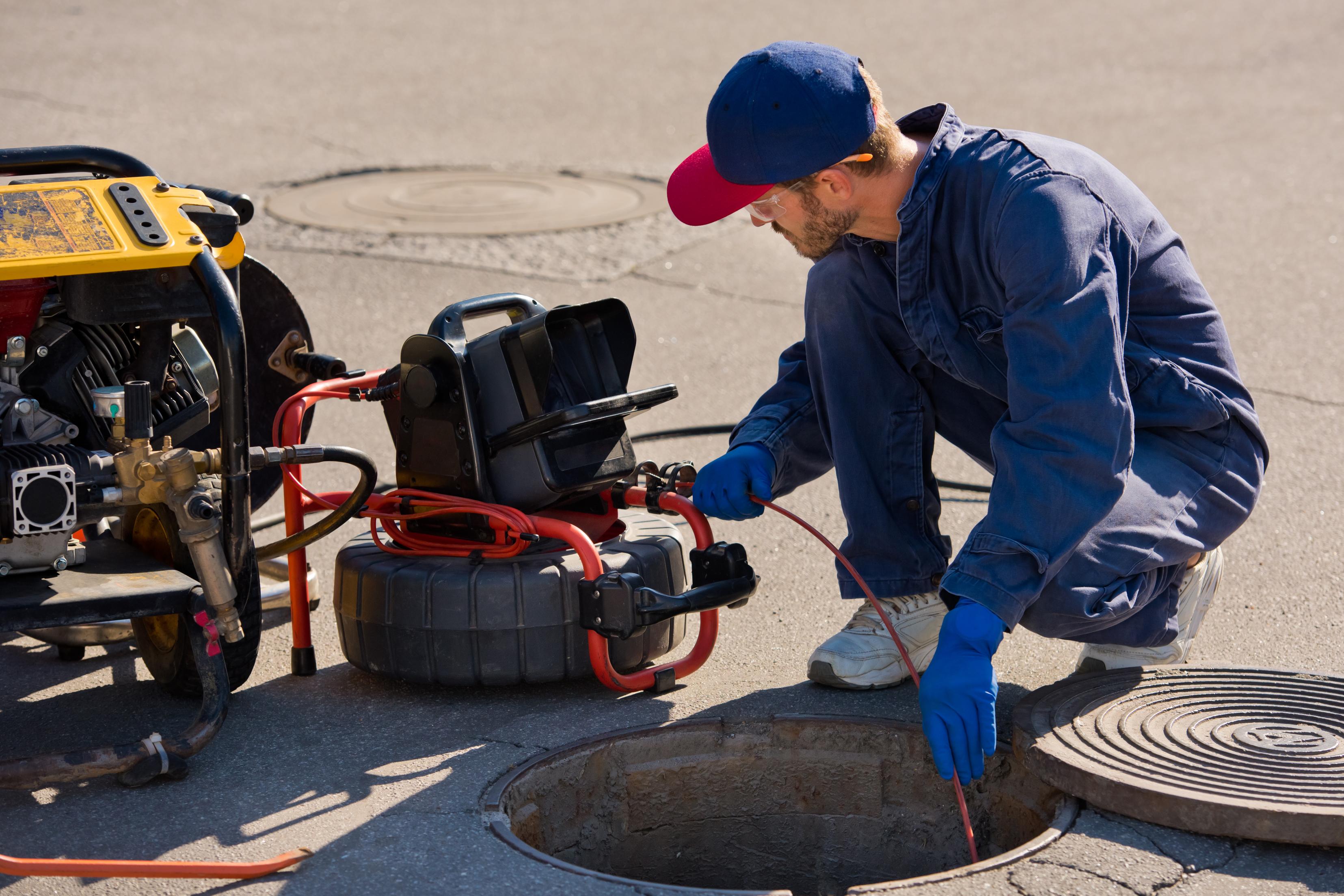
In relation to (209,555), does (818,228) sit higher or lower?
higher

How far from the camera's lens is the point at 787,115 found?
2.32 meters

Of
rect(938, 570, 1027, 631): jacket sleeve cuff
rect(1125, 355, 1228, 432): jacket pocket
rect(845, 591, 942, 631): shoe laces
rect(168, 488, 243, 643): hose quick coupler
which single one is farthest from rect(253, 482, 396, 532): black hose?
rect(1125, 355, 1228, 432): jacket pocket

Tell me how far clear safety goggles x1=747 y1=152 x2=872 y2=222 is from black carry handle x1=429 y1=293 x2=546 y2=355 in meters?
0.47

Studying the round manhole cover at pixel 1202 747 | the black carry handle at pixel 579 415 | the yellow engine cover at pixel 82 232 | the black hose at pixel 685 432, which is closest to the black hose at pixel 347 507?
the black carry handle at pixel 579 415

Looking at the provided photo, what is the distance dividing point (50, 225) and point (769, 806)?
5.33 feet

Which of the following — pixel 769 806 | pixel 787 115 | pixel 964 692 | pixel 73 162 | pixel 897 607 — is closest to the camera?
pixel 964 692

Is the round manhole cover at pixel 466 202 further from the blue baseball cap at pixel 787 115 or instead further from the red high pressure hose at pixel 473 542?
the blue baseball cap at pixel 787 115

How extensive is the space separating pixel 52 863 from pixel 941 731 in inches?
52.7

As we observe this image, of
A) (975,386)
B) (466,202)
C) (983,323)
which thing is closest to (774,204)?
(983,323)

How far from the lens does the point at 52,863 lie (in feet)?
6.84

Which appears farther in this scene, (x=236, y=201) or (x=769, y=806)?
(x=236, y=201)

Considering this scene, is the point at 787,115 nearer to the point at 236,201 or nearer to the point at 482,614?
the point at 482,614

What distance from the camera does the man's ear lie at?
2.42 meters

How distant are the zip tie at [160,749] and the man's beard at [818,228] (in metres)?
1.35
